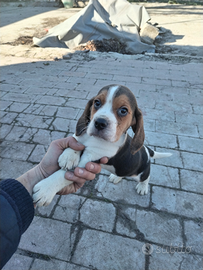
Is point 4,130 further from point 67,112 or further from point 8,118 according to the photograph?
point 67,112

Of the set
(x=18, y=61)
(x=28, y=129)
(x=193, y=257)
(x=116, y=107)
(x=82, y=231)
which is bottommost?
(x=193, y=257)

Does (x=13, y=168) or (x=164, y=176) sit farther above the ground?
(x=13, y=168)

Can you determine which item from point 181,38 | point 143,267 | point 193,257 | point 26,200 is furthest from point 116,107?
point 181,38

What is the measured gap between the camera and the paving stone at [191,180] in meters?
3.42

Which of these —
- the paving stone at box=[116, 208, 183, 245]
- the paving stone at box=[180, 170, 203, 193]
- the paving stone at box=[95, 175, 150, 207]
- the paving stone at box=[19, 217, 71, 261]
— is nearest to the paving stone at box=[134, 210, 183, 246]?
the paving stone at box=[116, 208, 183, 245]

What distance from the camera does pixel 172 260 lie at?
2533mm

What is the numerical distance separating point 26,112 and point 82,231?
361cm

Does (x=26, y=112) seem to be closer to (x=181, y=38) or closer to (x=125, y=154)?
(x=125, y=154)

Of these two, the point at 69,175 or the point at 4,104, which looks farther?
the point at 4,104

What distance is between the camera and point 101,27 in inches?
384

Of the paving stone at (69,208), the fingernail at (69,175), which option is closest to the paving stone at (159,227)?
the paving stone at (69,208)

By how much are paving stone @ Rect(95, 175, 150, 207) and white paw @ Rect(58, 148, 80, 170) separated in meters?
1.15

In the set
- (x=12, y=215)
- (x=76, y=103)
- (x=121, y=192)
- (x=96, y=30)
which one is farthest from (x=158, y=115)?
(x=96, y=30)

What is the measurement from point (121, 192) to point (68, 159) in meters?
1.43
